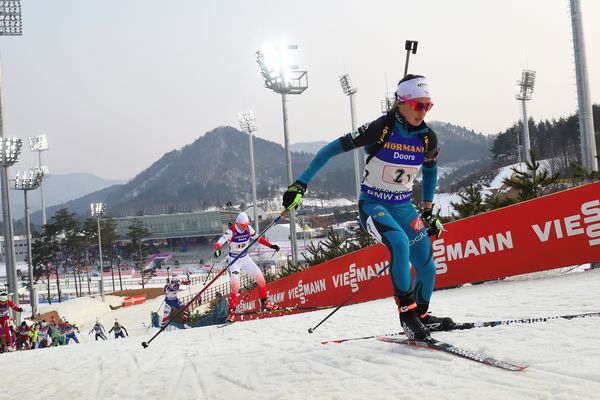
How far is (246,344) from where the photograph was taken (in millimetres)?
6379

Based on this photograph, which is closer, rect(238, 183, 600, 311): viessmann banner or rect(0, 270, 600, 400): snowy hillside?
rect(0, 270, 600, 400): snowy hillside

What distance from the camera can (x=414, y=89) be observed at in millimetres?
4480

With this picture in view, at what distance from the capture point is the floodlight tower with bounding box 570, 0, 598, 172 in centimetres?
1427

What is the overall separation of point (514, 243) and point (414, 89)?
21.2 ft

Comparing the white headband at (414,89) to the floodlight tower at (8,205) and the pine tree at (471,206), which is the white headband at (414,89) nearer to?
the pine tree at (471,206)

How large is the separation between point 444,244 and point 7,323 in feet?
38.8

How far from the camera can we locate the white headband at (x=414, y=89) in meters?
4.47

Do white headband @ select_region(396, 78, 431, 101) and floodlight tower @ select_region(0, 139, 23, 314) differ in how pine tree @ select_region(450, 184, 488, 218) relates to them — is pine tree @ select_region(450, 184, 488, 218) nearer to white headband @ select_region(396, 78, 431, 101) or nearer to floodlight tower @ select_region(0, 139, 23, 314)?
white headband @ select_region(396, 78, 431, 101)

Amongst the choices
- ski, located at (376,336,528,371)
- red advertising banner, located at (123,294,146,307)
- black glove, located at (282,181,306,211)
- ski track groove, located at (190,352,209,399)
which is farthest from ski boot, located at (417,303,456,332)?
red advertising banner, located at (123,294,146,307)

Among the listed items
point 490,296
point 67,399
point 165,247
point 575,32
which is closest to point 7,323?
point 67,399

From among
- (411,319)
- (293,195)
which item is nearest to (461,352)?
(411,319)

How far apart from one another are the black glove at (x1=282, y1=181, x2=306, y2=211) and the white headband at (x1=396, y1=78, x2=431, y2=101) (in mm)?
1231

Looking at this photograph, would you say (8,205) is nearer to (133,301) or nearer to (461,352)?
(461,352)

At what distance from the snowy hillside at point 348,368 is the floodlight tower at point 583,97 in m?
8.81
